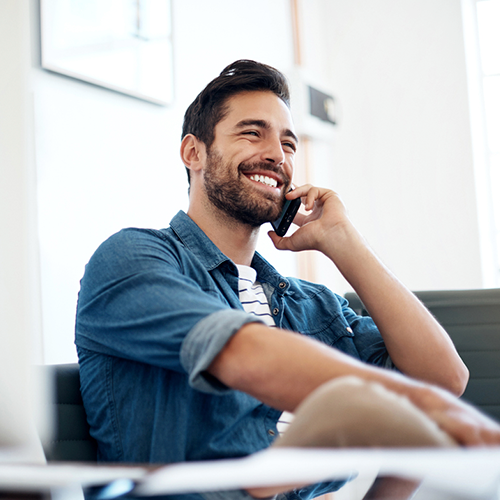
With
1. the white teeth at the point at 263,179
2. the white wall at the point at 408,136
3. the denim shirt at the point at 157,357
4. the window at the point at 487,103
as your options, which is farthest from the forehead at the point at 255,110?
the window at the point at 487,103

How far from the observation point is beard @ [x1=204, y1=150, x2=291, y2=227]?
1.31 meters

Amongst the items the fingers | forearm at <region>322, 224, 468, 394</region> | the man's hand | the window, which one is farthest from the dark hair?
the window

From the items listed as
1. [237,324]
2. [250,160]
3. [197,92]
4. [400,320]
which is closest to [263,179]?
[250,160]

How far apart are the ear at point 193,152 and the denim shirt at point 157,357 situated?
1.25 ft

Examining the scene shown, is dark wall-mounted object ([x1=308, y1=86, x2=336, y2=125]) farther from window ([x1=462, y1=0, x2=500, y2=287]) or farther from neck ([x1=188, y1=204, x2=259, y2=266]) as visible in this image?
neck ([x1=188, y1=204, x2=259, y2=266])

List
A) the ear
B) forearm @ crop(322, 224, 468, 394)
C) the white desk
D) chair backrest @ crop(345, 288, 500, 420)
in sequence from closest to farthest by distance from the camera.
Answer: the white desk
forearm @ crop(322, 224, 468, 394)
chair backrest @ crop(345, 288, 500, 420)
the ear

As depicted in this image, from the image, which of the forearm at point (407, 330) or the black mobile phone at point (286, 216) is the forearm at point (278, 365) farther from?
the black mobile phone at point (286, 216)

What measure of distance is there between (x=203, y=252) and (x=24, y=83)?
568 millimetres

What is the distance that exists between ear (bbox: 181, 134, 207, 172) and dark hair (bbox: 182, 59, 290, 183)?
0.01 metres

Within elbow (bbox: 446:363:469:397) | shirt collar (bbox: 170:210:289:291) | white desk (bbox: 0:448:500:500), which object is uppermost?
shirt collar (bbox: 170:210:289:291)

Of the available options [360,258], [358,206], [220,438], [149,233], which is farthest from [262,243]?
[220,438]

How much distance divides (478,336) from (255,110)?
0.78 m

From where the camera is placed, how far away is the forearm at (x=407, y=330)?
3.70ft

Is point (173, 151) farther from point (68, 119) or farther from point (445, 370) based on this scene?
point (445, 370)
